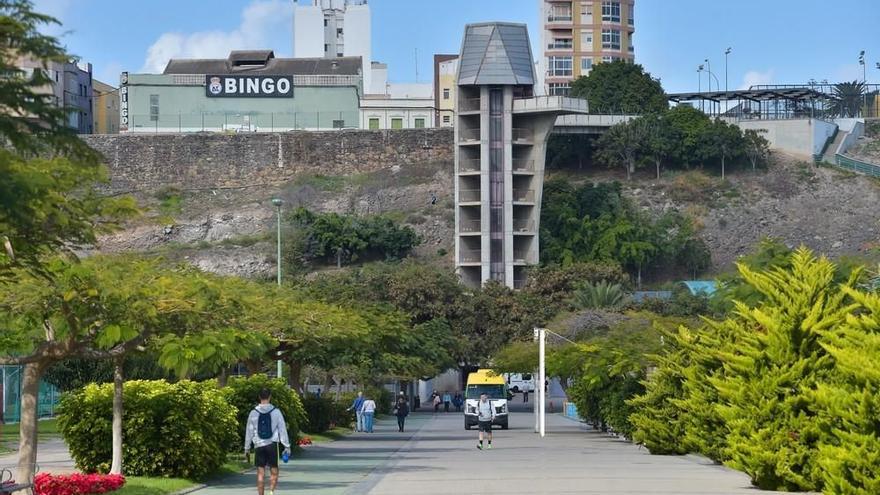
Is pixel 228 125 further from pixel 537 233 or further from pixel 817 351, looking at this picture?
pixel 817 351

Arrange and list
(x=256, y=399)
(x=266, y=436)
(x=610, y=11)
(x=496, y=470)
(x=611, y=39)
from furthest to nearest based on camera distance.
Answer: (x=611, y=39), (x=610, y=11), (x=256, y=399), (x=496, y=470), (x=266, y=436)

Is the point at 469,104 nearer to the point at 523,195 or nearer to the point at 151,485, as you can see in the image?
the point at 523,195

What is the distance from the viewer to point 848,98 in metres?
143

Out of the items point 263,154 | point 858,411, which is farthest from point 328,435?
point 263,154

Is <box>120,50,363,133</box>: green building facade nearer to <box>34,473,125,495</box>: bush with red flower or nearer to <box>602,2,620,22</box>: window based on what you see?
<box>602,2,620,22</box>: window

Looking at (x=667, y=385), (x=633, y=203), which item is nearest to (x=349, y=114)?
(x=633, y=203)

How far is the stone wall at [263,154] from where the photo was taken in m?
119

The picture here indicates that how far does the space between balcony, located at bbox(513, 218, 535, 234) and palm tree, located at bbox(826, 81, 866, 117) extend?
1975 inches

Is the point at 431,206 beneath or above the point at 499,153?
beneath

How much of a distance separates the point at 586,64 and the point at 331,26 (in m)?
21.8

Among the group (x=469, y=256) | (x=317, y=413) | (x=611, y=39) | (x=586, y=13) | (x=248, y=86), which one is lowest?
(x=317, y=413)

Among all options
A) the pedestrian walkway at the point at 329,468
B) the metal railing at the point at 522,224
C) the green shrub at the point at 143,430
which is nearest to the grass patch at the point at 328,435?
the pedestrian walkway at the point at 329,468

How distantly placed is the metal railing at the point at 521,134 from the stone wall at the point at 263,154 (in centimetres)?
1911

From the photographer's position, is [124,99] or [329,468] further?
[124,99]
